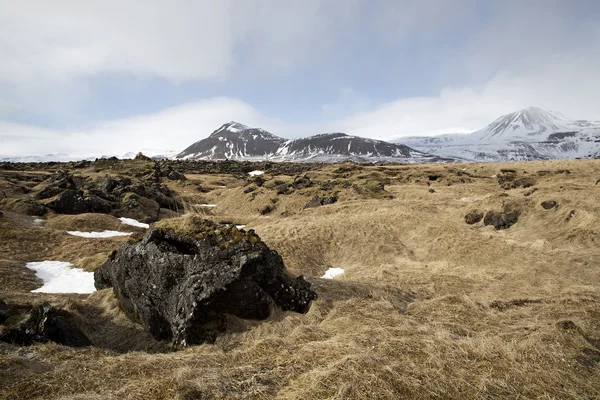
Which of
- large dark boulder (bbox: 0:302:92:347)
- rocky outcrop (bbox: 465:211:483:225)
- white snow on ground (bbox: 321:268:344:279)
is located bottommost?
white snow on ground (bbox: 321:268:344:279)

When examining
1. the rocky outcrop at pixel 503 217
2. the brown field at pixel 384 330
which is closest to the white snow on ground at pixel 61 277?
the brown field at pixel 384 330

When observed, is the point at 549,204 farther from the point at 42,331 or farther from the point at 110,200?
the point at 110,200

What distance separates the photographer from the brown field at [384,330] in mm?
5527

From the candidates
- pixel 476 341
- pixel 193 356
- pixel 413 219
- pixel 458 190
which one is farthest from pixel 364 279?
pixel 458 190

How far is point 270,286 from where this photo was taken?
10.1 metres

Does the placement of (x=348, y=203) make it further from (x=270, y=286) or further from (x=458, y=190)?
(x=270, y=286)

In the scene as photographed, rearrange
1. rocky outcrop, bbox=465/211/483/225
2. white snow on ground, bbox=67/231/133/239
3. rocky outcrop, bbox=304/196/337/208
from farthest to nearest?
1. rocky outcrop, bbox=304/196/337/208
2. rocky outcrop, bbox=465/211/483/225
3. white snow on ground, bbox=67/231/133/239

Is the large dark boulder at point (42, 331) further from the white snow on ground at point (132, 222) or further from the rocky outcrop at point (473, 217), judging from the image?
the rocky outcrop at point (473, 217)

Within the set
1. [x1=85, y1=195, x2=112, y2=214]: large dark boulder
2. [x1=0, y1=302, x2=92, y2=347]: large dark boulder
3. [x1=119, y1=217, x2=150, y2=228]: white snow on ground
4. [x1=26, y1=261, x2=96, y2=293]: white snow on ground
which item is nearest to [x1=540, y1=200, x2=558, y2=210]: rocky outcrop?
[x1=0, y1=302, x2=92, y2=347]: large dark boulder

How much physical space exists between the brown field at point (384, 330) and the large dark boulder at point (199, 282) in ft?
1.77

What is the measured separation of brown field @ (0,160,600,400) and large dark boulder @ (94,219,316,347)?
21.2 inches

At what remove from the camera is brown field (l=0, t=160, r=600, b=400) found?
18.1 ft

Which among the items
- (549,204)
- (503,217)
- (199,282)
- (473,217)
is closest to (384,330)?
(199,282)

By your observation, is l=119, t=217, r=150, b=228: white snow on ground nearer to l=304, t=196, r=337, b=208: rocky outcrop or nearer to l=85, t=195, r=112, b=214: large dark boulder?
l=85, t=195, r=112, b=214: large dark boulder
